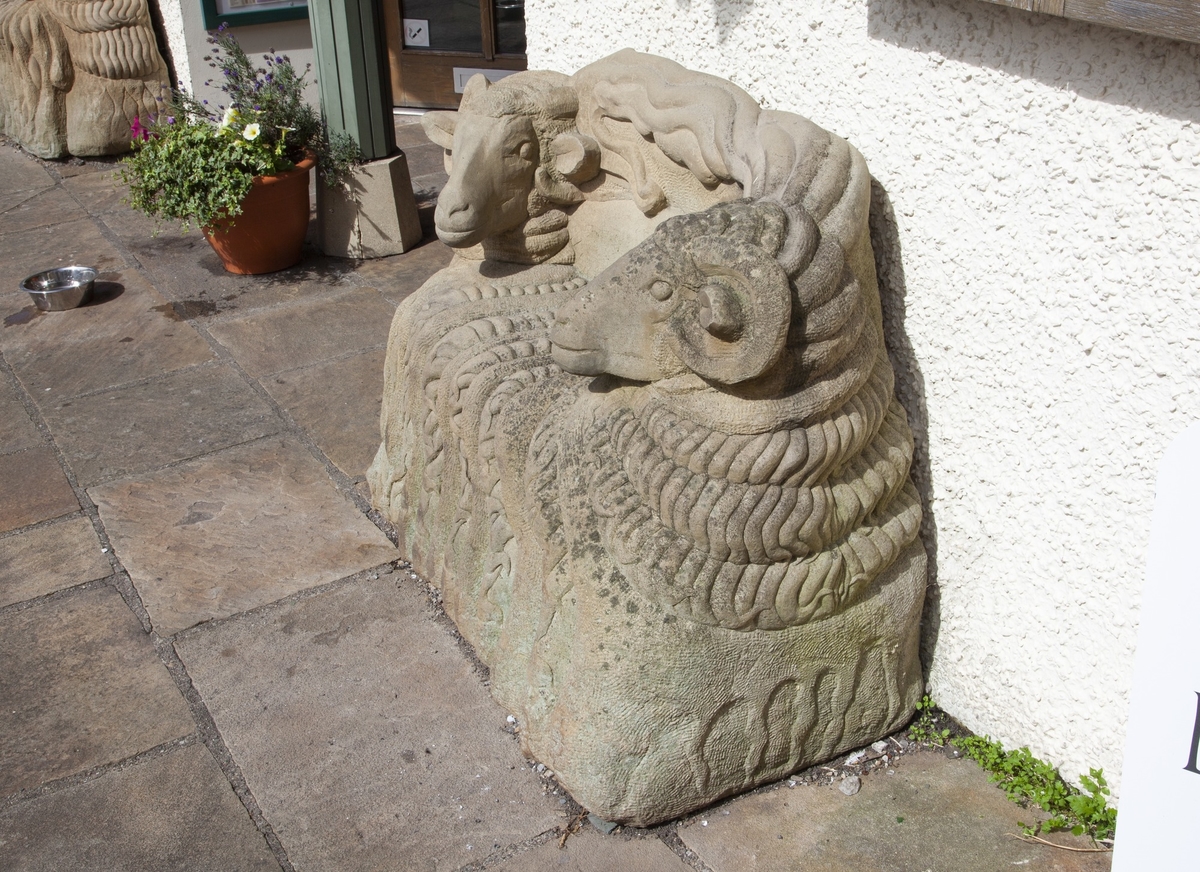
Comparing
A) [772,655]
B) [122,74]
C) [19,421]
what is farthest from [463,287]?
[122,74]

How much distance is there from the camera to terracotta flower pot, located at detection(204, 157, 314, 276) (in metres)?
5.32

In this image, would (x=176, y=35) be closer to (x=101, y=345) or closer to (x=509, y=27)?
(x=509, y=27)

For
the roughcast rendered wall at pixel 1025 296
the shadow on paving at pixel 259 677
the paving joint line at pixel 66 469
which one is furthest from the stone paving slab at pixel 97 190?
the roughcast rendered wall at pixel 1025 296

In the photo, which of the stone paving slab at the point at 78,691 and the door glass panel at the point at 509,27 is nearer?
the stone paving slab at the point at 78,691

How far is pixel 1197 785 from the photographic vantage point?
1.34 m

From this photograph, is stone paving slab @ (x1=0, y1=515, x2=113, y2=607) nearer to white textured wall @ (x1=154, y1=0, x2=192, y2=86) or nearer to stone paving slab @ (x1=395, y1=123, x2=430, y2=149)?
white textured wall @ (x1=154, y1=0, x2=192, y2=86)

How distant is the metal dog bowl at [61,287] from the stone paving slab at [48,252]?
103 millimetres

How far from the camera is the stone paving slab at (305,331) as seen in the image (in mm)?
4750

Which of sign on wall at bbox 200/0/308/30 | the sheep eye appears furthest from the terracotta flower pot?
the sheep eye

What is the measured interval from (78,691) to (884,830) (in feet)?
6.72

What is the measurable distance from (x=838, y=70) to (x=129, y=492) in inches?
106

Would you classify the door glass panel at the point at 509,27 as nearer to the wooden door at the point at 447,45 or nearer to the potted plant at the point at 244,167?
the wooden door at the point at 447,45

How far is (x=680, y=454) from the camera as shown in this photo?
217cm

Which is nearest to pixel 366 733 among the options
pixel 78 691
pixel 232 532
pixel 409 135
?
pixel 78 691
